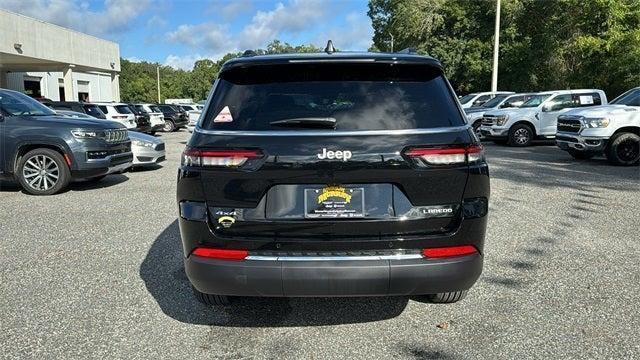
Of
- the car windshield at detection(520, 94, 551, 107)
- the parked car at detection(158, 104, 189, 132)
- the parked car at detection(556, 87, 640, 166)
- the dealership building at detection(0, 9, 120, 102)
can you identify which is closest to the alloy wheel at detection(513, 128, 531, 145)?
the car windshield at detection(520, 94, 551, 107)

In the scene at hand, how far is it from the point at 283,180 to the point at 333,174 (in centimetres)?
28

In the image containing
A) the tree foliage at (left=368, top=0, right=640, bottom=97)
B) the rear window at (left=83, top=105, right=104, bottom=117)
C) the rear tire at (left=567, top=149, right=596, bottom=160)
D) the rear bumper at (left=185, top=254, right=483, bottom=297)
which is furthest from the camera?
the tree foliage at (left=368, top=0, right=640, bottom=97)

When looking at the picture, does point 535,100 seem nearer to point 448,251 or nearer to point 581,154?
point 581,154

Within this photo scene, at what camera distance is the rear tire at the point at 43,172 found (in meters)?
8.41

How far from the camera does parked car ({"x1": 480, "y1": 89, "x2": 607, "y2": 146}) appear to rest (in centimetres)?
1680

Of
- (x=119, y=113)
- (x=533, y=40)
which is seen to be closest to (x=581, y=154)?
(x=119, y=113)

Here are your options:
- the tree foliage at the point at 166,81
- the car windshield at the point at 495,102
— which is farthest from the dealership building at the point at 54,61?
the tree foliage at the point at 166,81

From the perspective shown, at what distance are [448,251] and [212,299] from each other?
5.53ft

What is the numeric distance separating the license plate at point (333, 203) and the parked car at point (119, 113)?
62.1 ft

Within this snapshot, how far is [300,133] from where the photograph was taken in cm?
295

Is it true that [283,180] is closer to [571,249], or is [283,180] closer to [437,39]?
[571,249]

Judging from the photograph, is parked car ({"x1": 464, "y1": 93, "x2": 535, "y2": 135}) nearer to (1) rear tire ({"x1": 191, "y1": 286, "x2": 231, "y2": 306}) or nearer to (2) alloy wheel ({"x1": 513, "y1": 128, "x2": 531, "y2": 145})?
(2) alloy wheel ({"x1": 513, "y1": 128, "x2": 531, "y2": 145})

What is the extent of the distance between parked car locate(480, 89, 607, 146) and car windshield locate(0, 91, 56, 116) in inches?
523

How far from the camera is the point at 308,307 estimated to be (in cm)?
387
